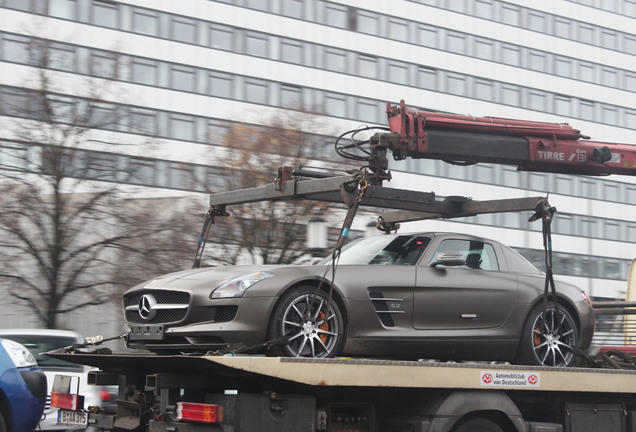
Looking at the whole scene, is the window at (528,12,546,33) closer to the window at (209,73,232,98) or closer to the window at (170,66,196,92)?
the window at (209,73,232,98)

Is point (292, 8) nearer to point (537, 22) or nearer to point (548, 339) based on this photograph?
point (537, 22)

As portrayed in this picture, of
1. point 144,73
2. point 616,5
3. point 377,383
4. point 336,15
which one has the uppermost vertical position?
point 616,5

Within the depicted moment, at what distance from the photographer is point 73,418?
764cm

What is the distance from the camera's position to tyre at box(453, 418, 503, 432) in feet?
23.7

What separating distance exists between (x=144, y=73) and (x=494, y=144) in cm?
2815

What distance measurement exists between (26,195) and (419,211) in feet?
46.2

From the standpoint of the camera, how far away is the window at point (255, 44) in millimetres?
37688

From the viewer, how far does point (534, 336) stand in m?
8.20

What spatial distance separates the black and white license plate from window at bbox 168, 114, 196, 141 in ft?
95.7

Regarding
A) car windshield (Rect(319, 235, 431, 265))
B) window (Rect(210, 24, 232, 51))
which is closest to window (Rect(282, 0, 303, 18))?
window (Rect(210, 24, 232, 51))

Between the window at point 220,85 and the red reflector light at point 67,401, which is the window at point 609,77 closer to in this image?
the window at point 220,85

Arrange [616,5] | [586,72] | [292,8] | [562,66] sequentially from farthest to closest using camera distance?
[616,5]
[586,72]
[562,66]
[292,8]

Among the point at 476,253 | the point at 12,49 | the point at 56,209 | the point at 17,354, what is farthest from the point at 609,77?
the point at 17,354

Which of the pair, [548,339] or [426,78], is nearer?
[548,339]
